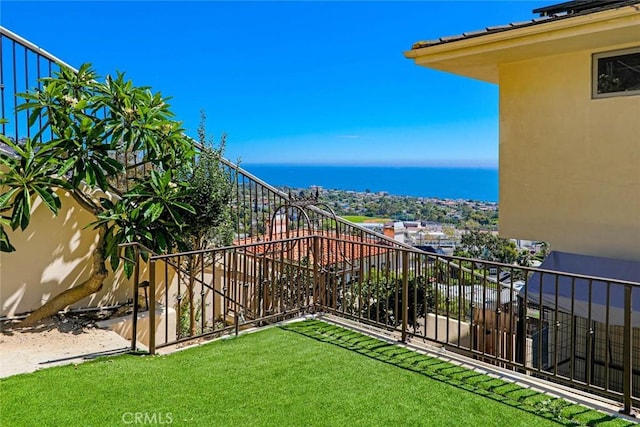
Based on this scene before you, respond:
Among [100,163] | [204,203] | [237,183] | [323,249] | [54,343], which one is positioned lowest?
[54,343]

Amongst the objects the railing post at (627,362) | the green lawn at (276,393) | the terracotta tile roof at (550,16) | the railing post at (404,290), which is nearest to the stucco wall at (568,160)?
the terracotta tile roof at (550,16)

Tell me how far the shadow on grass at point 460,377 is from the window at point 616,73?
Answer: 4529 millimetres

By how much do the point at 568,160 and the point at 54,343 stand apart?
755 cm

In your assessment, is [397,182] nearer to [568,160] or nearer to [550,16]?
[568,160]

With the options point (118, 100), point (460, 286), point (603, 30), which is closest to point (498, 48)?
point (603, 30)

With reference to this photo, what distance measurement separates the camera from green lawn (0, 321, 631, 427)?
12.1 ft

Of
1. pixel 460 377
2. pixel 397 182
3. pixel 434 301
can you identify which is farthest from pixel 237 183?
pixel 397 182

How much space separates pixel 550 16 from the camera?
6.39m

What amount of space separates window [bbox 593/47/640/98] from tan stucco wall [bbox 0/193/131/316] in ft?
25.2

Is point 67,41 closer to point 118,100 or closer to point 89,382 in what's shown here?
point 118,100

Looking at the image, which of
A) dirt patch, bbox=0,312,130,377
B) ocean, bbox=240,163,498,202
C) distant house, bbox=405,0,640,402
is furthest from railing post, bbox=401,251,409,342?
ocean, bbox=240,163,498,202

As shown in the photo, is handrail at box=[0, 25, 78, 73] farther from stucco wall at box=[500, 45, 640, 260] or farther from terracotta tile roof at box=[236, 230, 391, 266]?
stucco wall at box=[500, 45, 640, 260]

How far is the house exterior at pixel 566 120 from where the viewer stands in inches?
244

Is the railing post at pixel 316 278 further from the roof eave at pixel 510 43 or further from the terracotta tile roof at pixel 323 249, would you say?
the roof eave at pixel 510 43
